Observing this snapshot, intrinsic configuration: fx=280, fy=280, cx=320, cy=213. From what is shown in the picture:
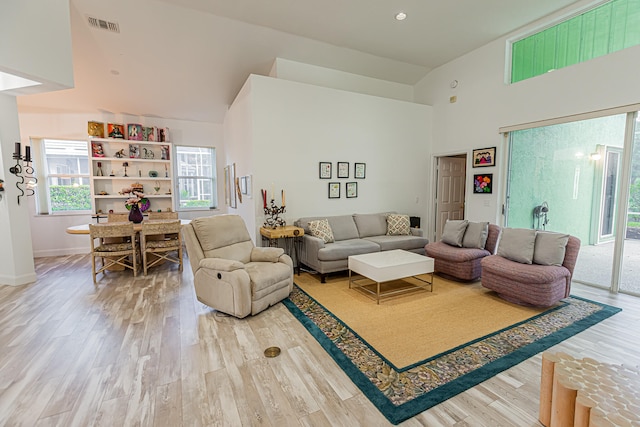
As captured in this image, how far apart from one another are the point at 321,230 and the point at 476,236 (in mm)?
2329

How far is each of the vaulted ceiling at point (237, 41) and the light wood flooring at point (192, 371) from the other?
12.2 feet

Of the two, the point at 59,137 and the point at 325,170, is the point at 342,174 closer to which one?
the point at 325,170

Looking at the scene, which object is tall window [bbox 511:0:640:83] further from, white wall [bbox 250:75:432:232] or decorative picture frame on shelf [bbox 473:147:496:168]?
white wall [bbox 250:75:432:232]

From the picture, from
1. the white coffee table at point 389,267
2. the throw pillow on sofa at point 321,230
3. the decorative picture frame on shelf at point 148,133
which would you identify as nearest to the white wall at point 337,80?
the throw pillow on sofa at point 321,230

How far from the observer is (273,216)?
4.59 meters

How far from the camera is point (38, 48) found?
9.76 ft

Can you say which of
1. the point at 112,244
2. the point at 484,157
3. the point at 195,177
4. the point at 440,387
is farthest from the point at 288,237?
the point at 484,157

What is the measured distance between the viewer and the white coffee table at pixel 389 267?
333cm

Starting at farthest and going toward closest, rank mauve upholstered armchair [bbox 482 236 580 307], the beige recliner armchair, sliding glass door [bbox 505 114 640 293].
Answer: sliding glass door [bbox 505 114 640 293] → mauve upholstered armchair [bbox 482 236 580 307] → the beige recliner armchair

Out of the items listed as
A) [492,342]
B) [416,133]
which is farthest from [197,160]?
[492,342]

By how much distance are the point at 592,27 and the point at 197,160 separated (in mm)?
7466

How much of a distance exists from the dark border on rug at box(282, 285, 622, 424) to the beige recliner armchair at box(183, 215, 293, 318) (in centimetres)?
49

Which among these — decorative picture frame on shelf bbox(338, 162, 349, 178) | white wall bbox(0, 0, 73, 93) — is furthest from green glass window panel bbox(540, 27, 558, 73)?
white wall bbox(0, 0, 73, 93)

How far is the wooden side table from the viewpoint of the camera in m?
4.17
